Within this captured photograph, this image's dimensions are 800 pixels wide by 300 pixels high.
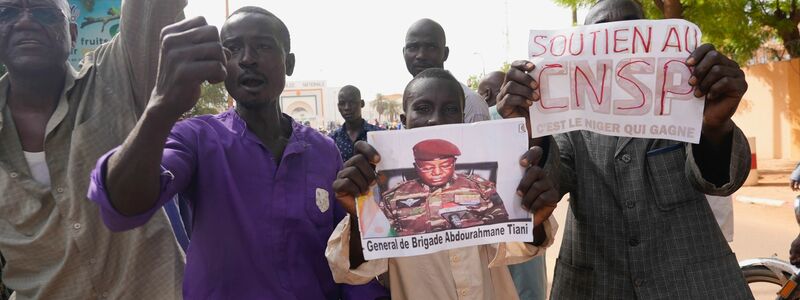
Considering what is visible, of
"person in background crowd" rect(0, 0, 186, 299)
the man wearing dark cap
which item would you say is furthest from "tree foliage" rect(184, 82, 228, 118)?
"person in background crowd" rect(0, 0, 186, 299)

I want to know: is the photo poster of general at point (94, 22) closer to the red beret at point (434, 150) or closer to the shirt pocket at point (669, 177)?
the red beret at point (434, 150)

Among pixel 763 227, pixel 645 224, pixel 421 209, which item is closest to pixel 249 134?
pixel 421 209

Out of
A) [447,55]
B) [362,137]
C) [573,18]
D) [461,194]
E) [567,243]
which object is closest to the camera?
[461,194]

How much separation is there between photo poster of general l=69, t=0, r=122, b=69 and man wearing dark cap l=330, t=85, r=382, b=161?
269cm

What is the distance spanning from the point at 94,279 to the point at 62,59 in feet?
2.64

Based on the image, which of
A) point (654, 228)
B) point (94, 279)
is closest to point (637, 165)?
point (654, 228)

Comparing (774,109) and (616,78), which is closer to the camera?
(616,78)

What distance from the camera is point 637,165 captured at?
6.66ft

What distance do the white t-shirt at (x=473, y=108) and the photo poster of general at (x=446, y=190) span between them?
166 centimetres

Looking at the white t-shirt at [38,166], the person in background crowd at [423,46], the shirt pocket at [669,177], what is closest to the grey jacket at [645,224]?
the shirt pocket at [669,177]

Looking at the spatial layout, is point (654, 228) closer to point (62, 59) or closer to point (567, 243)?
point (567, 243)

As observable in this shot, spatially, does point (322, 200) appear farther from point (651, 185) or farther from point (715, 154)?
point (715, 154)

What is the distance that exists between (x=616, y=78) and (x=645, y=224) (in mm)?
475

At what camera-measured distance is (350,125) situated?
6.63 metres
